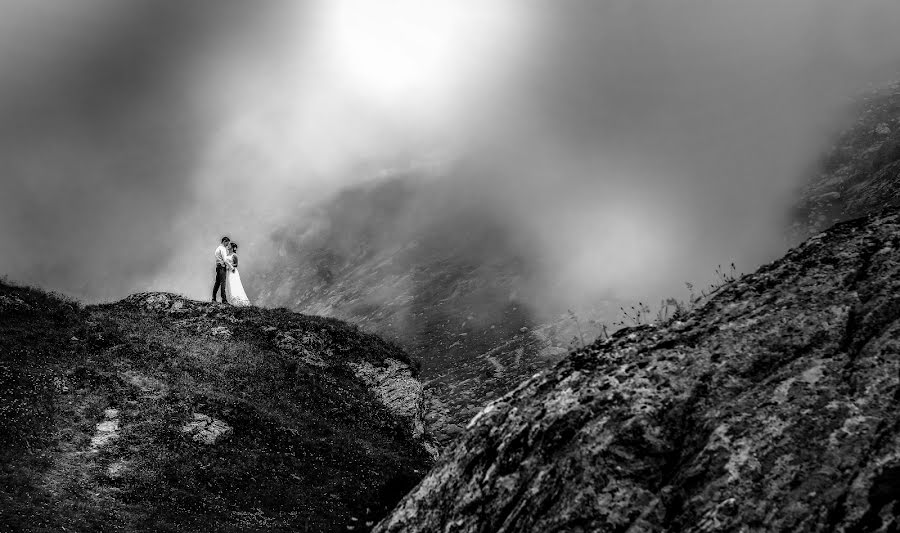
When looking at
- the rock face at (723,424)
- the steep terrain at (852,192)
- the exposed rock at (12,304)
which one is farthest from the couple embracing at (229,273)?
the steep terrain at (852,192)

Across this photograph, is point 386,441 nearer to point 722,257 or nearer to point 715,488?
point 715,488

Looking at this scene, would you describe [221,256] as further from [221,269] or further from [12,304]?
[12,304]

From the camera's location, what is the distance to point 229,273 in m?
41.1

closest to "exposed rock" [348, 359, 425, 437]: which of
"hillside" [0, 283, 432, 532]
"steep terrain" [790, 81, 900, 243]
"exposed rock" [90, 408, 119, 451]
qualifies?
"hillside" [0, 283, 432, 532]

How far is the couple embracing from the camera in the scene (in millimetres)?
39312

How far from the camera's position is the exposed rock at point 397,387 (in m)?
34.6

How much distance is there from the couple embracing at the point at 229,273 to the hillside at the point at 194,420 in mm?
2141

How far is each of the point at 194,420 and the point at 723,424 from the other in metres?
22.5

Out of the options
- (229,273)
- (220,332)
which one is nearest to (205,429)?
(220,332)

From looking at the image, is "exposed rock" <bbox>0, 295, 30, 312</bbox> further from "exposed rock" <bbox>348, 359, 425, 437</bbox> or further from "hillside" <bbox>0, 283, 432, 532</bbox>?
"exposed rock" <bbox>348, 359, 425, 437</bbox>

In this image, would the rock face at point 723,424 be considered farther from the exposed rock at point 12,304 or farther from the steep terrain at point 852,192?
the steep terrain at point 852,192

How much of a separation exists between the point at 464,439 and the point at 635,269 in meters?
192

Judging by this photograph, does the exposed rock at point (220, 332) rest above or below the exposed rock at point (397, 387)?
above

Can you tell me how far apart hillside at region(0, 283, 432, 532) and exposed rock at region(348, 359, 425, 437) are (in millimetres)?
99
